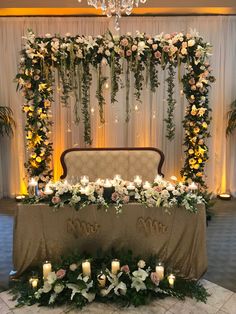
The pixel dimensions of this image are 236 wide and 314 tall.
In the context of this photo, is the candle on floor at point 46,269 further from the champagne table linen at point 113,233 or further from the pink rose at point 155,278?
the pink rose at point 155,278

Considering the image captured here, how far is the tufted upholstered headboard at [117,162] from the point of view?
4.98 m

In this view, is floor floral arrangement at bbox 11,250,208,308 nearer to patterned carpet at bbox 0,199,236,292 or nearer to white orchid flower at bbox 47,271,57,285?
white orchid flower at bbox 47,271,57,285

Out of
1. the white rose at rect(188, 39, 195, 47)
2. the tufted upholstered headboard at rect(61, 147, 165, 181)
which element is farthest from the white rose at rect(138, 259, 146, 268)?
the white rose at rect(188, 39, 195, 47)

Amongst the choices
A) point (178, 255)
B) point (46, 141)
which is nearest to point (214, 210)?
point (178, 255)

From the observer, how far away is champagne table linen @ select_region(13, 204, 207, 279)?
9.69ft

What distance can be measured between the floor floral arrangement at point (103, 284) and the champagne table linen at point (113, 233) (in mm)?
134

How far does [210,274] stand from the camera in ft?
10.7

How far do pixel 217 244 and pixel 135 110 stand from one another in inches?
113

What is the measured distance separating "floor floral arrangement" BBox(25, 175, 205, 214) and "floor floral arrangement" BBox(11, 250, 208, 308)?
550 millimetres

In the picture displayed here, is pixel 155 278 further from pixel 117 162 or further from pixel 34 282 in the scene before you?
pixel 117 162

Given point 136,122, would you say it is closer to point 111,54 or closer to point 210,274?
point 111,54

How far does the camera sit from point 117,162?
5.02m

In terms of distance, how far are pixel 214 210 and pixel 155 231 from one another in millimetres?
2613

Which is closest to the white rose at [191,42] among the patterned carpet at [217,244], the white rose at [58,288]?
the patterned carpet at [217,244]
